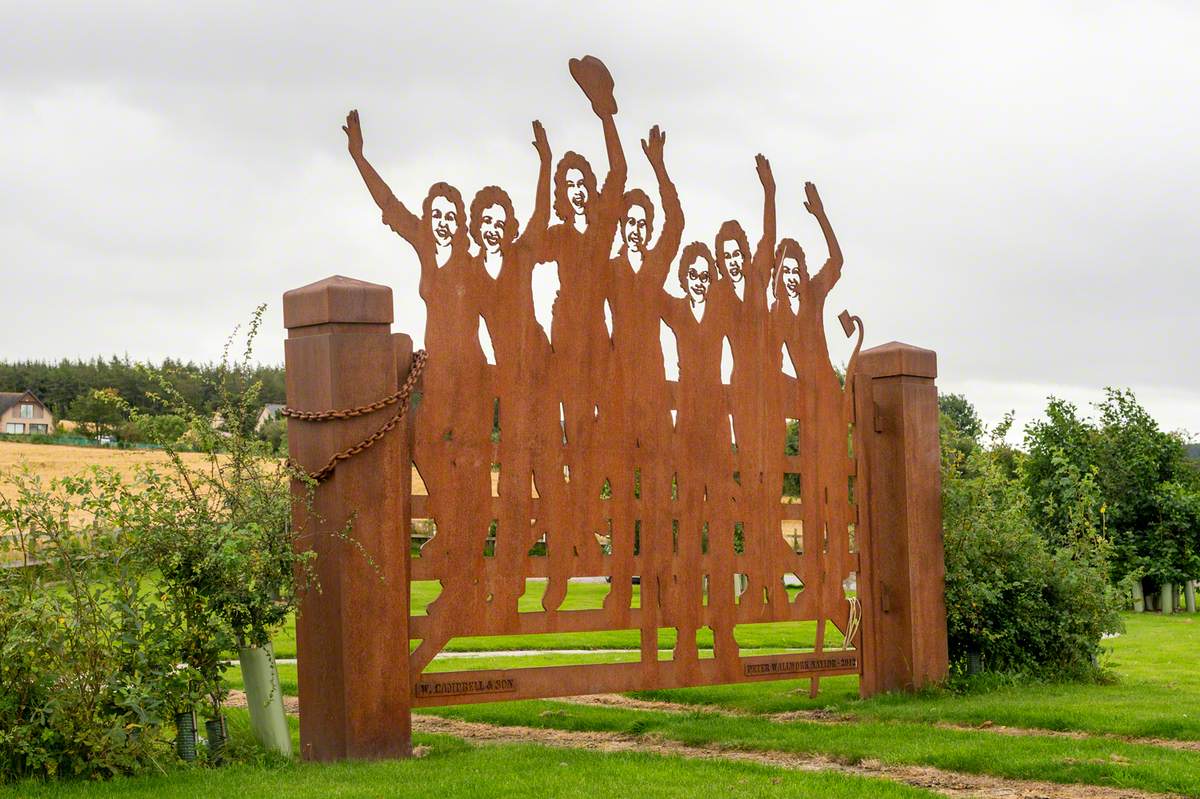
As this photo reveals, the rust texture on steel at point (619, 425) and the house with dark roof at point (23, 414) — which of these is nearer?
the rust texture on steel at point (619, 425)

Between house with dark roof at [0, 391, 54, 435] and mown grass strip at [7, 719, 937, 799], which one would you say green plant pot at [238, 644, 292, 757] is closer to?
mown grass strip at [7, 719, 937, 799]

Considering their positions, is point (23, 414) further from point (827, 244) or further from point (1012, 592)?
point (1012, 592)

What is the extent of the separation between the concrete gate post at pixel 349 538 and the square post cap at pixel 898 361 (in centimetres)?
434

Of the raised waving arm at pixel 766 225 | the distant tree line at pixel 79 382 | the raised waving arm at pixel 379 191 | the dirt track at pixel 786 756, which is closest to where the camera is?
the dirt track at pixel 786 756

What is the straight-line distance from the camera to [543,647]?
14.0 metres

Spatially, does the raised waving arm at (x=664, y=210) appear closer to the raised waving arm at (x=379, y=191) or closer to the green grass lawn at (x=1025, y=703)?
the raised waving arm at (x=379, y=191)

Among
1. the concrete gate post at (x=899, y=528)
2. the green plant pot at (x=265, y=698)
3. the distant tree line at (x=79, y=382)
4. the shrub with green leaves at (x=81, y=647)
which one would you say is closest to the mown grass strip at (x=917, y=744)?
the concrete gate post at (x=899, y=528)

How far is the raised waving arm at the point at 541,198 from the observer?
321 inches

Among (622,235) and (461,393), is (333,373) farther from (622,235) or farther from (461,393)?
(622,235)

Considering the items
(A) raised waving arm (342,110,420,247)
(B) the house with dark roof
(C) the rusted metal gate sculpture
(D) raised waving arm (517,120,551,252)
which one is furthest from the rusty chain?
(B) the house with dark roof

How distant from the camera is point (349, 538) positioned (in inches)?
276

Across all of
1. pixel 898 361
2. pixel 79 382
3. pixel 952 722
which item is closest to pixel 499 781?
pixel 952 722

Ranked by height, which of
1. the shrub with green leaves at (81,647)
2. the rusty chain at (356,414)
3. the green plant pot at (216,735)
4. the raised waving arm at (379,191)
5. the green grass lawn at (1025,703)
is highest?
the raised waving arm at (379,191)

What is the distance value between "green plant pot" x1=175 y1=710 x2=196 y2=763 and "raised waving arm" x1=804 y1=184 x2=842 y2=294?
5.51 metres
